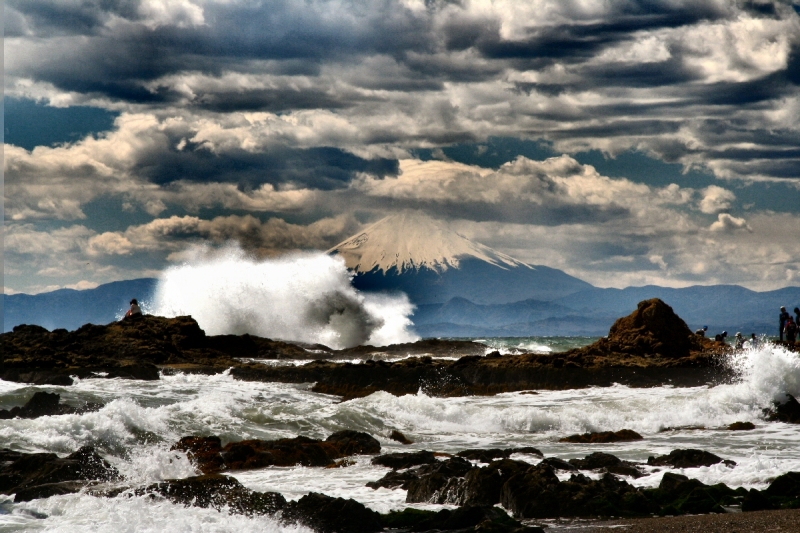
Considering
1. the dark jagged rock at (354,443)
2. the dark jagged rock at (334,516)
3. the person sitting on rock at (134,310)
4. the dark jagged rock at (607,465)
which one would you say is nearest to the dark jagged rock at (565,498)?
the dark jagged rock at (334,516)

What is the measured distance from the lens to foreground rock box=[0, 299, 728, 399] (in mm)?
25844

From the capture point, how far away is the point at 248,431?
1819cm

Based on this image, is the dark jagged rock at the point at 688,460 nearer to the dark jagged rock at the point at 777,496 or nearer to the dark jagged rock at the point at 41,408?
the dark jagged rock at the point at 777,496

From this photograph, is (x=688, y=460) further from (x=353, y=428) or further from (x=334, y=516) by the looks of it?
(x=353, y=428)

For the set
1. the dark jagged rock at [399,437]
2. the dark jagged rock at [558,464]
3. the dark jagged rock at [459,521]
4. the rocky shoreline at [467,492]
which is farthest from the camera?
the dark jagged rock at [399,437]

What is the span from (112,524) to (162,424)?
24.3 feet

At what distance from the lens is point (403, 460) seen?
14.3m

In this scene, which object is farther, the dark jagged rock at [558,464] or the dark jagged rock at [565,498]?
the dark jagged rock at [558,464]

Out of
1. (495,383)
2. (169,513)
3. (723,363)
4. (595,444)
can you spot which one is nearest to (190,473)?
(169,513)

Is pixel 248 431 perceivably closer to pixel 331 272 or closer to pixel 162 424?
pixel 162 424

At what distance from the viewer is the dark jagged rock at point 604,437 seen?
17.7 metres

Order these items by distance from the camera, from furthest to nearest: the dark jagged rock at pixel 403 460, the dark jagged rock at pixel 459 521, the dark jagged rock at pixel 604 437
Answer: the dark jagged rock at pixel 604 437 → the dark jagged rock at pixel 403 460 → the dark jagged rock at pixel 459 521

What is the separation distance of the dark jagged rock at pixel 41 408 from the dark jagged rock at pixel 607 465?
10962mm

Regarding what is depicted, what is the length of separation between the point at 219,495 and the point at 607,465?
5.97 metres
